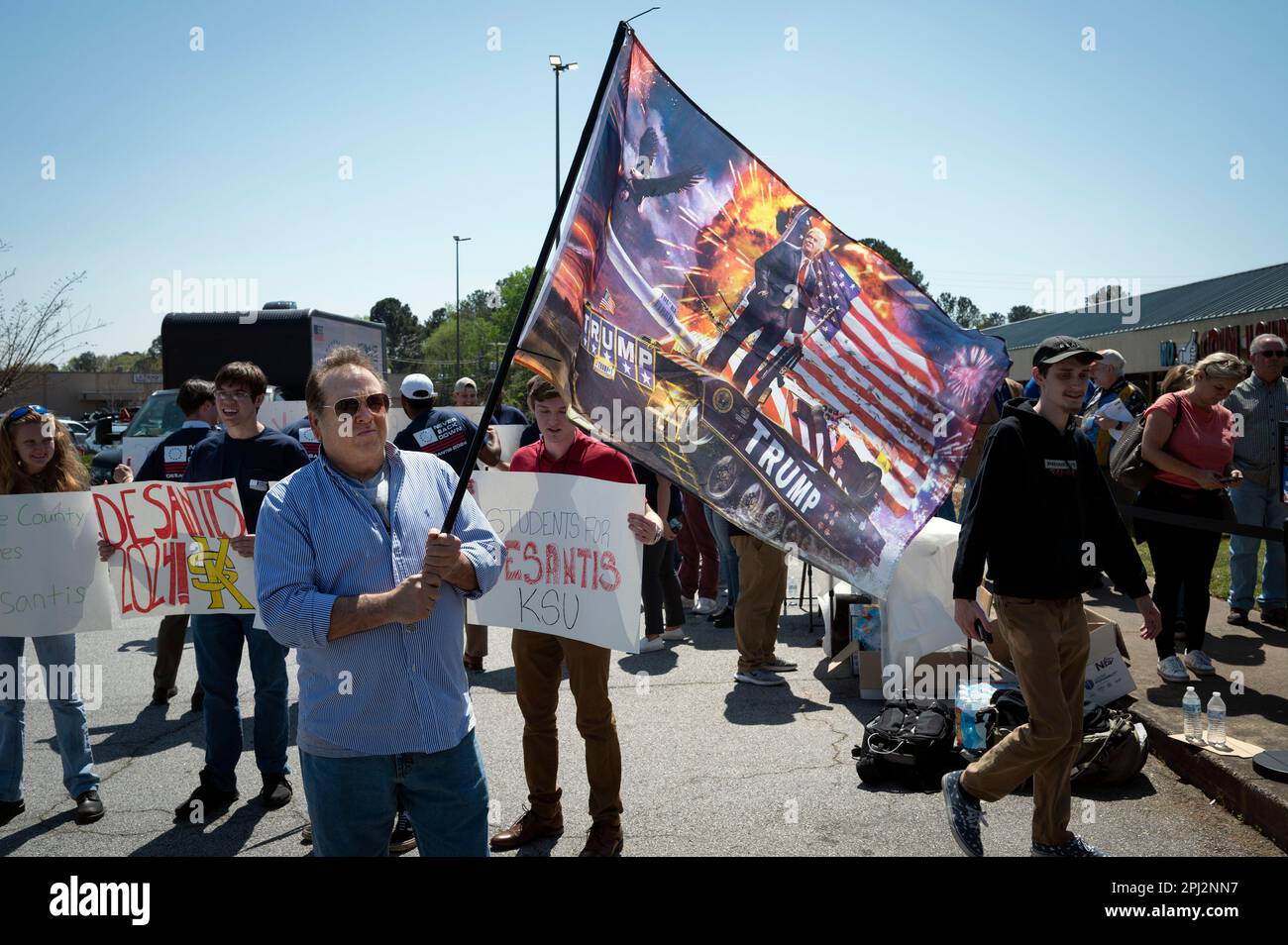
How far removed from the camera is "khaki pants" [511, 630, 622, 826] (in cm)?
461

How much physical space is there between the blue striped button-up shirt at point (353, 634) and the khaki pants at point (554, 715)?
167 cm

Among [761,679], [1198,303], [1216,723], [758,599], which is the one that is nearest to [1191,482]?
[1216,723]

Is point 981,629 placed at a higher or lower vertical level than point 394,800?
higher

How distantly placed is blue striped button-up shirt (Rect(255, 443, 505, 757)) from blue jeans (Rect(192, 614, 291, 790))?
2534mm

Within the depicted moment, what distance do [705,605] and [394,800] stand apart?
303 inches

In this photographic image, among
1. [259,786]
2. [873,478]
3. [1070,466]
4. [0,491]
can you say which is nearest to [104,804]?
[259,786]

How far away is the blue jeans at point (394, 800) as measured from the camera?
2.86 meters

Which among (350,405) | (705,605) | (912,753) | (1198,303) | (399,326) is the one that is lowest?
(705,605)

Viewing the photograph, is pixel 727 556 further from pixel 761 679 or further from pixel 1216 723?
pixel 1216 723

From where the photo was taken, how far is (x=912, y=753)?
5480 millimetres

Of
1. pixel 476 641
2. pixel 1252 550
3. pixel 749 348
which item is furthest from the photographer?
pixel 1252 550

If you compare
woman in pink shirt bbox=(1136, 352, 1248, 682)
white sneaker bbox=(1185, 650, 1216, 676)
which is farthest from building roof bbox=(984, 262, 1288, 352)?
white sneaker bbox=(1185, 650, 1216, 676)

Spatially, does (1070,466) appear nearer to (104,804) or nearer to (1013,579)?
(1013,579)

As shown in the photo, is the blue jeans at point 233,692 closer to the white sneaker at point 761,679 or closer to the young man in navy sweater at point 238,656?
the young man in navy sweater at point 238,656
